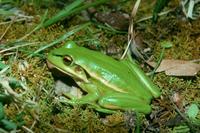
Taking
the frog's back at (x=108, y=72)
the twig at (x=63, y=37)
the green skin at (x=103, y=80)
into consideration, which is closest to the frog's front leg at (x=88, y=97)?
the green skin at (x=103, y=80)

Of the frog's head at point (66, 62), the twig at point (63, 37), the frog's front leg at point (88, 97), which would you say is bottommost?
the frog's front leg at point (88, 97)

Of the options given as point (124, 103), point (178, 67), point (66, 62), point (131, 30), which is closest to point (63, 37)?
point (66, 62)

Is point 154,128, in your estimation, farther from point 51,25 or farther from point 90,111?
point 51,25

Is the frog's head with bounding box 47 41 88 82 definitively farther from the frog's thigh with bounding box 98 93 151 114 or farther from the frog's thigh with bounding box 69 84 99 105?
the frog's thigh with bounding box 98 93 151 114

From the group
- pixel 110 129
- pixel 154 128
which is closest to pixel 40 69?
pixel 110 129

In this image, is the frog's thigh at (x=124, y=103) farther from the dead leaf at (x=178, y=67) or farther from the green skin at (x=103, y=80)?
the dead leaf at (x=178, y=67)

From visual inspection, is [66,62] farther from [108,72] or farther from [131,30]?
[131,30]
